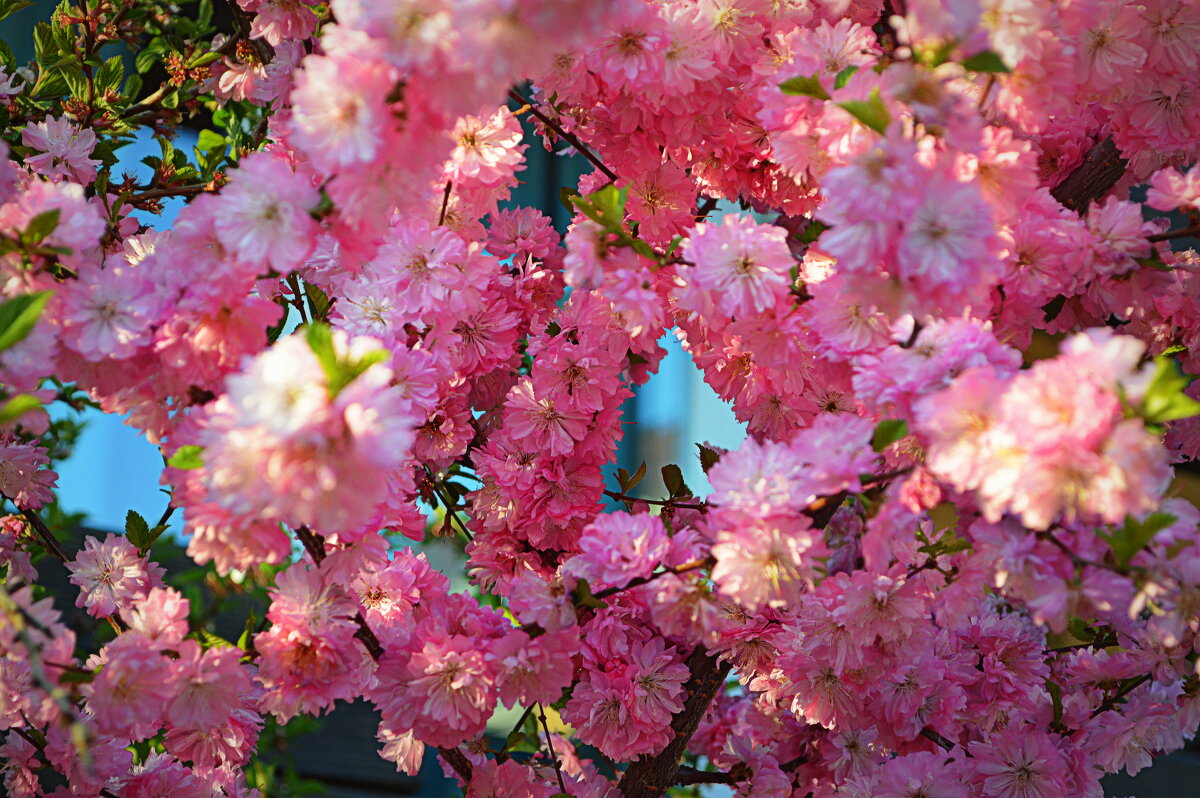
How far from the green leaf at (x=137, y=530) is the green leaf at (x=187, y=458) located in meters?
0.45

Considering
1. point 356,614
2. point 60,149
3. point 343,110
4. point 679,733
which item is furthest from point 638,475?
point 60,149

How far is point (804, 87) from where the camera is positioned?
75 centimetres

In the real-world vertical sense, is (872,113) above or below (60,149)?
below

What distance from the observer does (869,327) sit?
79cm

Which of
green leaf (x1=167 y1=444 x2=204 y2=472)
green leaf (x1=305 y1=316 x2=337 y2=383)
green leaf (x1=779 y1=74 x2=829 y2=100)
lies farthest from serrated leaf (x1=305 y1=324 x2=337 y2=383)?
green leaf (x1=779 y1=74 x2=829 y2=100)

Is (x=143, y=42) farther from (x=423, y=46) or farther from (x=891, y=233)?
(x=891, y=233)

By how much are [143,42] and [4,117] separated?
37 centimetres

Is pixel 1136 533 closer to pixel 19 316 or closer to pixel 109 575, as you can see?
pixel 19 316

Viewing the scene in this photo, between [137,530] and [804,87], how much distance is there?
786 millimetres

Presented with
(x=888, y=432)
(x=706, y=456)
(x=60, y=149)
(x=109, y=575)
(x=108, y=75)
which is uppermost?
(x=108, y=75)

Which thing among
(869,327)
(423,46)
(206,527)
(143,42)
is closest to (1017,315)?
(869,327)

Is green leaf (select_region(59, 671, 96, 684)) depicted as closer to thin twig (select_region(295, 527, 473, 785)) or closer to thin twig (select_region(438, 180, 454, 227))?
thin twig (select_region(295, 527, 473, 785))

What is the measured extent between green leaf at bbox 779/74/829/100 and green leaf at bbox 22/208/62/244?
20.1 inches

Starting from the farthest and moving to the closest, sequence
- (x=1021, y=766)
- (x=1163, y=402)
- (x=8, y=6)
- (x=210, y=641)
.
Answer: (x=8, y=6) → (x=1021, y=766) → (x=210, y=641) → (x=1163, y=402)
